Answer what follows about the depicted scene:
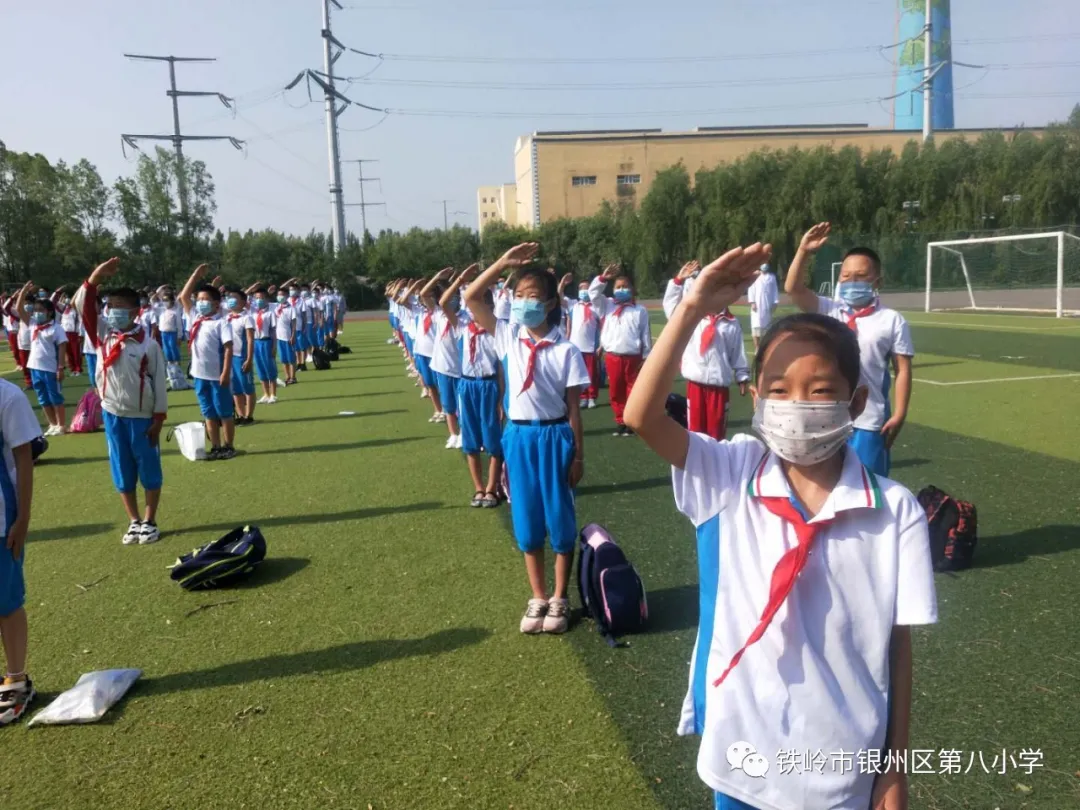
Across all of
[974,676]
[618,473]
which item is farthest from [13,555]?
[618,473]

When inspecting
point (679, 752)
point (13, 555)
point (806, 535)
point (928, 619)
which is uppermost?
point (806, 535)

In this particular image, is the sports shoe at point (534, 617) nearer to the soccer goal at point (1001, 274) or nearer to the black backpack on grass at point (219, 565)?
the black backpack on grass at point (219, 565)

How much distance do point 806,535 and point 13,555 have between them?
3773 mm

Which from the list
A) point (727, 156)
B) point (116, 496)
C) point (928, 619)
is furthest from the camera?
point (727, 156)

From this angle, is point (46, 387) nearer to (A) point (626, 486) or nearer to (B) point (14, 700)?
(A) point (626, 486)

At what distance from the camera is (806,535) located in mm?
1878

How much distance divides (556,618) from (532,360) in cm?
150

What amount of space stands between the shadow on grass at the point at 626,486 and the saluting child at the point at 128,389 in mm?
3730

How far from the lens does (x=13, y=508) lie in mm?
3840

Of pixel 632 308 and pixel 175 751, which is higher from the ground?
pixel 632 308

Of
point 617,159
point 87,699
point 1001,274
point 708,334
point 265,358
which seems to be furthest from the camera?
point 617,159

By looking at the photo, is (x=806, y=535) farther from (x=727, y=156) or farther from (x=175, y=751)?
(x=727, y=156)

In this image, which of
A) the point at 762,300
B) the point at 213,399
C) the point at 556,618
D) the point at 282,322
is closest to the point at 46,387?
the point at 213,399

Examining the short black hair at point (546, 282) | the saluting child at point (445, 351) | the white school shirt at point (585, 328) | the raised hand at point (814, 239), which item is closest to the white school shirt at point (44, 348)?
the saluting child at point (445, 351)
